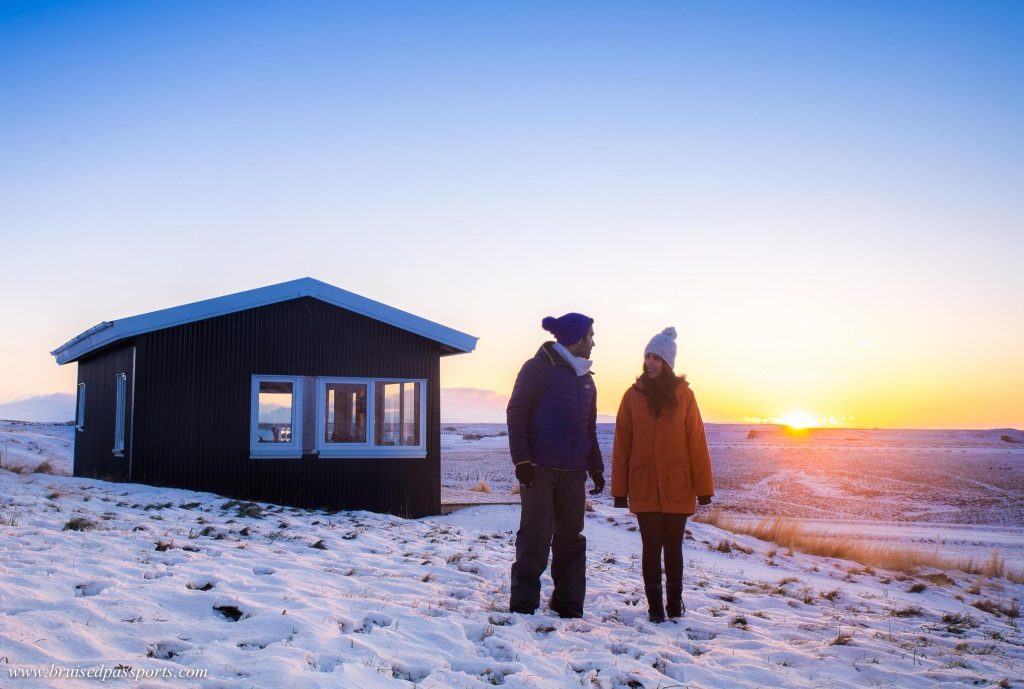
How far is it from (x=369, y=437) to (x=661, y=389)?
847 cm

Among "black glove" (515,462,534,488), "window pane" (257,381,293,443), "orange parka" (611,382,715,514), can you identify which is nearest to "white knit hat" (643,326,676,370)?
"orange parka" (611,382,715,514)

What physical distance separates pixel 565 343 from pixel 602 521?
8.00 metres

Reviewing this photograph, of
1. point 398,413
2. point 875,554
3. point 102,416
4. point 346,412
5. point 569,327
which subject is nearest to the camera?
point 569,327

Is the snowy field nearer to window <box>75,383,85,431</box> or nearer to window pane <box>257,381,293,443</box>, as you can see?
window pane <box>257,381,293,443</box>

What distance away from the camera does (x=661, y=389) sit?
5691 mm

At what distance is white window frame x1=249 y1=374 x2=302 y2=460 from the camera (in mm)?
12641

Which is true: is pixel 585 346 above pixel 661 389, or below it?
above

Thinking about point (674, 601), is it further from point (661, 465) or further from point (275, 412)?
point (275, 412)

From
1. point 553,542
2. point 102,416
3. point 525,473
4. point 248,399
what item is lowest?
point 553,542

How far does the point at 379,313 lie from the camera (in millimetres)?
13305

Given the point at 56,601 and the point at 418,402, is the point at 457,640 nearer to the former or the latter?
the point at 56,601

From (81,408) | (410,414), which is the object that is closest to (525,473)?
(410,414)

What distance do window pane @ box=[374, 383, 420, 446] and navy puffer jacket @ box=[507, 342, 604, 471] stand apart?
831 cm

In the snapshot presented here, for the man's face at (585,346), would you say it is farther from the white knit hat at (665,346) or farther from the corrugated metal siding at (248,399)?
the corrugated metal siding at (248,399)
